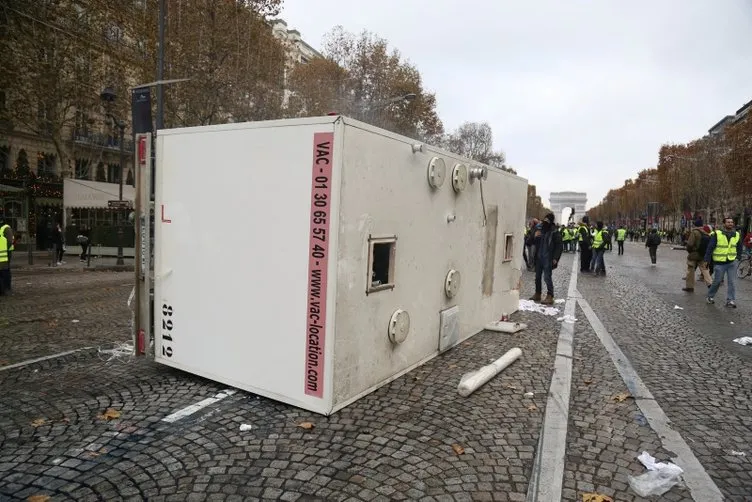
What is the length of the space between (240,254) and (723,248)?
415 inches

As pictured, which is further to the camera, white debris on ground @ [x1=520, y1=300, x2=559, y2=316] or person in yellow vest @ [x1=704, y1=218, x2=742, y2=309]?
person in yellow vest @ [x1=704, y1=218, x2=742, y2=309]

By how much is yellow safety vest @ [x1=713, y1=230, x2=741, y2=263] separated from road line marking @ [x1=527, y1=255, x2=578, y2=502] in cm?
634

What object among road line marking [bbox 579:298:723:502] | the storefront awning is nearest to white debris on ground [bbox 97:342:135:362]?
road line marking [bbox 579:298:723:502]

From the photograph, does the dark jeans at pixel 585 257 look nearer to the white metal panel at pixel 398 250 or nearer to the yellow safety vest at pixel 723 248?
the yellow safety vest at pixel 723 248

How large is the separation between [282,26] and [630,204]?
80319mm

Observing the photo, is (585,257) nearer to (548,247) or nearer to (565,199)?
(548,247)

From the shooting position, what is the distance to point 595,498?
3.10 meters

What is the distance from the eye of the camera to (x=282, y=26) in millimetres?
60031

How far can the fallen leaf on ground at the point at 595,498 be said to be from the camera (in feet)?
10.1

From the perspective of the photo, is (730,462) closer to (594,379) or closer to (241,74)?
(594,379)

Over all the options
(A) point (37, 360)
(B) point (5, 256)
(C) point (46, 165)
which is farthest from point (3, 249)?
(C) point (46, 165)

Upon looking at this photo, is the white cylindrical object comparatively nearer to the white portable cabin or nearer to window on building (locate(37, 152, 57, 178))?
the white portable cabin

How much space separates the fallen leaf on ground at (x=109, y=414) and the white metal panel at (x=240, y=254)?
876mm

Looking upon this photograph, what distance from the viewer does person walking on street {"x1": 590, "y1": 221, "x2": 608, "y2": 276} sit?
16.6 meters
